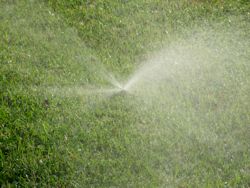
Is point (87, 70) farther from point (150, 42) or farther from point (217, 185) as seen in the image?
point (217, 185)

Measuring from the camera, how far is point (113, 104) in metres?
6.17

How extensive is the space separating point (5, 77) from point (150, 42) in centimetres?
Result: 208

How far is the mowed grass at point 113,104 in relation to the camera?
5.17 meters

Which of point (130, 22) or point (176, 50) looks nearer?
point (176, 50)

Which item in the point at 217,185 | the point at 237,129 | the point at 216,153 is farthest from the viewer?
the point at 237,129

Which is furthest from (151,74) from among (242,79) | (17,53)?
(17,53)

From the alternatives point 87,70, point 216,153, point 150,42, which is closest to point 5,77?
point 87,70

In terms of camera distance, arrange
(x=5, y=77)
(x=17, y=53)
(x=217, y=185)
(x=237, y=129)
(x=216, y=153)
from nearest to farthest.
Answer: (x=217, y=185) < (x=216, y=153) < (x=237, y=129) < (x=5, y=77) < (x=17, y=53)

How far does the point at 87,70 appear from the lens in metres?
6.78

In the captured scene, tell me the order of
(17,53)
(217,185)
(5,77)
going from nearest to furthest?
(217,185)
(5,77)
(17,53)

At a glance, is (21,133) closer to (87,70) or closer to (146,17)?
(87,70)

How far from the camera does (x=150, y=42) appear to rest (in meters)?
7.39

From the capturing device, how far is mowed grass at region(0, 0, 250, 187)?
5.17 meters

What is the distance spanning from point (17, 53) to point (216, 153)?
306 cm
